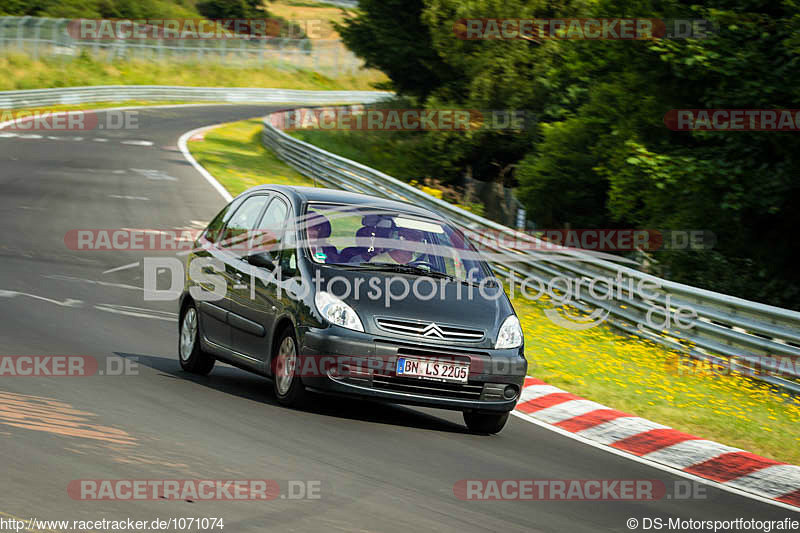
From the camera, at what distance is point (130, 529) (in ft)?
15.8

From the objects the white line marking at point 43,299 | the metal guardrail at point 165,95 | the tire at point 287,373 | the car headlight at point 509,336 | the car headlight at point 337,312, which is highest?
the car headlight at point 337,312

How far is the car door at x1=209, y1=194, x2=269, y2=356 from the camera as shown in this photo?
9180 mm

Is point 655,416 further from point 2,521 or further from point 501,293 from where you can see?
point 2,521

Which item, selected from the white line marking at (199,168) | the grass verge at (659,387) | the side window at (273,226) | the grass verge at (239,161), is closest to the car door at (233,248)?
the side window at (273,226)

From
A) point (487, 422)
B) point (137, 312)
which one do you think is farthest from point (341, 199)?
point (137, 312)

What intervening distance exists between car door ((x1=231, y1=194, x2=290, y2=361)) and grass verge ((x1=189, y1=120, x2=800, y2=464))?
3.61m

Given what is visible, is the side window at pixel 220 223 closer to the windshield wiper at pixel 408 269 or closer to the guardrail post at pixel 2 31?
the windshield wiper at pixel 408 269

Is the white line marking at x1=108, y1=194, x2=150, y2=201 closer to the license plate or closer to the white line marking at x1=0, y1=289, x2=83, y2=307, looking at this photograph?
the white line marking at x1=0, y1=289, x2=83, y2=307

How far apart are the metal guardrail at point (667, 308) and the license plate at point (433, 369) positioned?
553 centimetres

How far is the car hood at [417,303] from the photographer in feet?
26.0

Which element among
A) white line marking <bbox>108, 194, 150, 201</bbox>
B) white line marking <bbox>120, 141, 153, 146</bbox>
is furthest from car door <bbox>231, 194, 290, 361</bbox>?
white line marking <bbox>120, 141, 153, 146</bbox>

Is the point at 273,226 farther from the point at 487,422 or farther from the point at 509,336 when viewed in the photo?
the point at 487,422

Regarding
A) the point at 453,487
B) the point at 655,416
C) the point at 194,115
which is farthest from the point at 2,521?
the point at 194,115

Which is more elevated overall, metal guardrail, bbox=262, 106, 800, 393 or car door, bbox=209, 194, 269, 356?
car door, bbox=209, 194, 269, 356
